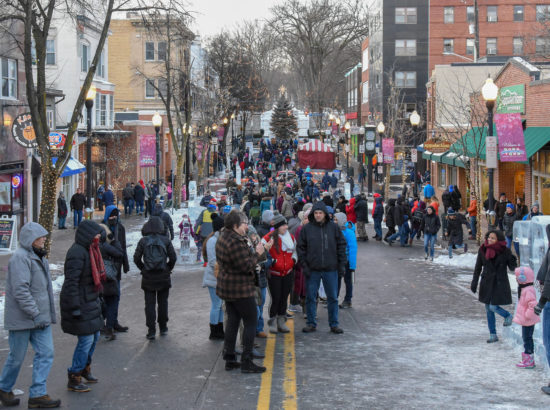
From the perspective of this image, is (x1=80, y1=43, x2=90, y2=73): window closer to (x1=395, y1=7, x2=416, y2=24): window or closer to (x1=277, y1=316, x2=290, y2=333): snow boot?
(x1=277, y1=316, x2=290, y2=333): snow boot

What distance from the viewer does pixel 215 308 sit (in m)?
10.6

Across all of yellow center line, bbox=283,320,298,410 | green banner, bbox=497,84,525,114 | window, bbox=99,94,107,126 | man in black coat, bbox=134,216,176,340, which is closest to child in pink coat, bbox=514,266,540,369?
yellow center line, bbox=283,320,298,410

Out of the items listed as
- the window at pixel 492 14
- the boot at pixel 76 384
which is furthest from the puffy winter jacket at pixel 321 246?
the window at pixel 492 14

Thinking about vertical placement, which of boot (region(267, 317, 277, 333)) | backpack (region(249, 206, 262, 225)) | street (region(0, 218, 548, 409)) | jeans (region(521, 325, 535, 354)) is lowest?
street (region(0, 218, 548, 409))

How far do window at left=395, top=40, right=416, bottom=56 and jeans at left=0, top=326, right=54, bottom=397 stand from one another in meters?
62.4

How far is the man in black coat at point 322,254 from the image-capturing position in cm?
1092

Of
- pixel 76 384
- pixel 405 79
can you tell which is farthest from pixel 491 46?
pixel 76 384

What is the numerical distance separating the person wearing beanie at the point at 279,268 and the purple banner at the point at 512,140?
1357cm

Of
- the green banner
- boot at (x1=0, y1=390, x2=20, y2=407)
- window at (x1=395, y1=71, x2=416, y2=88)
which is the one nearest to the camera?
boot at (x1=0, y1=390, x2=20, y2=407)

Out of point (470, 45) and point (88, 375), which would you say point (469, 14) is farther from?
point (88, 375)

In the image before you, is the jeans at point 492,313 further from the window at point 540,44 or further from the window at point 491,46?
the window at point 491,46

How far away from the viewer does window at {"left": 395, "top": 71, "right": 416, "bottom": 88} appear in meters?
66.3

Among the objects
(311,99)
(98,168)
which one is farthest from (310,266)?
(311,99)

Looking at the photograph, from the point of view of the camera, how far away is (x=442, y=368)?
9180 millimetres
